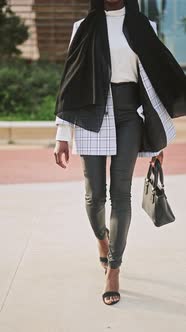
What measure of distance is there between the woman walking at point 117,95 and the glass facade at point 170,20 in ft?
34.7

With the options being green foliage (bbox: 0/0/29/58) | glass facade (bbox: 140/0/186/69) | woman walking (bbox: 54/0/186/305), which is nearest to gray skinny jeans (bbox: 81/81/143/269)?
woman walking (bbox: 54/0/186/305)

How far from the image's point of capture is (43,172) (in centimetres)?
813

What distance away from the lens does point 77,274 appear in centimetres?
421

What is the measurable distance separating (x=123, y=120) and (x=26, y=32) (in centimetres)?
1200

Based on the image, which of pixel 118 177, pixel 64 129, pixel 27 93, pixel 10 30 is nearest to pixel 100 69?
pixel 64 129

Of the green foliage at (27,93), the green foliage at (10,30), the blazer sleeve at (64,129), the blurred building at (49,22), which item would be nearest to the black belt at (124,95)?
the blazer sleeve at (64,129)

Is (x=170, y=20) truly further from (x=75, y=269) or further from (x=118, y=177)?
(x=118, y=177)

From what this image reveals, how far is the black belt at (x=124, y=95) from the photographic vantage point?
3.67 m

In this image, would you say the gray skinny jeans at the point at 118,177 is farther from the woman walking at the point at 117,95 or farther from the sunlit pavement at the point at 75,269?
the sunlit pavement at the point at 75,269

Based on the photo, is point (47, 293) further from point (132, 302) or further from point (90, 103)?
point (90, 103)

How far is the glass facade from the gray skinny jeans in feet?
35.0

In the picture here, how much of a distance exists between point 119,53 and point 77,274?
1.43 m

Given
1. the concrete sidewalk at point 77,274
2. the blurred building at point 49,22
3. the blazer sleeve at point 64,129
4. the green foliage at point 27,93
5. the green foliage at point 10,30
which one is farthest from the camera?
the blurred building at point 49,22

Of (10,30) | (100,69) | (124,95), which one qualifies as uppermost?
(100,69)
